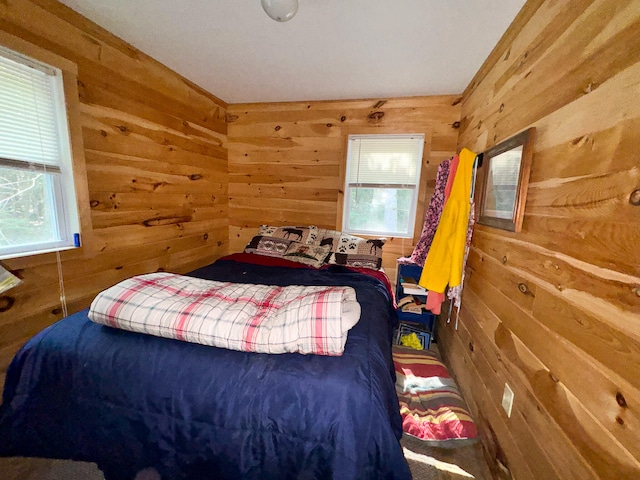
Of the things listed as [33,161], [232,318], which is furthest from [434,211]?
[33,161]

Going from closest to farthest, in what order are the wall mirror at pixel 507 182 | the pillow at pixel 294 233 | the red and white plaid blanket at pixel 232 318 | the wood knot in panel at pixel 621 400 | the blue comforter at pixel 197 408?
the wood knot in panel at pixel 621 400 < the blue comforter at pixel 197 408 < the red and white plaid blanket at pixel 232 318 < the wall mirror at pixel 507 182 < the pillow at pixel 294 233

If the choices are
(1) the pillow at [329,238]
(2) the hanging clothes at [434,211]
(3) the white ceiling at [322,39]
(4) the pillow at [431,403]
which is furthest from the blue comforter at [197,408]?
(3) the white ceiling at [322,39]

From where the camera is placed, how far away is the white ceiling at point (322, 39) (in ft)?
4.88

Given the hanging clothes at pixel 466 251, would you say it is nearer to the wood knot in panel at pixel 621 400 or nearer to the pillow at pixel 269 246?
the wood knot in panel at pixel 621 400

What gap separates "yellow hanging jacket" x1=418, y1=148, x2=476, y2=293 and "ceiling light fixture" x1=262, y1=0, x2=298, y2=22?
53.7 inches

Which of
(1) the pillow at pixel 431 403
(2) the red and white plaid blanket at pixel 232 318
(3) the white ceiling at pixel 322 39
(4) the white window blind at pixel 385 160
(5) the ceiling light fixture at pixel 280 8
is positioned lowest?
(1) the pillow at pixel 431 403

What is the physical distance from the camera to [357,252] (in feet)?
8.31

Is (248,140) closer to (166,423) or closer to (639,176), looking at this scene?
(166,423)

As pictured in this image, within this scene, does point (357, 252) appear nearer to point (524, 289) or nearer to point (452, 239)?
→ point (452, 239)

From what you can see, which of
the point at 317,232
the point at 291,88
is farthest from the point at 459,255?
the point at 291,88

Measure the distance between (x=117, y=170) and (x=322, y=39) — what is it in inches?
69.3

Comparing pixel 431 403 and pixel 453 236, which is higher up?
pixel 453 236

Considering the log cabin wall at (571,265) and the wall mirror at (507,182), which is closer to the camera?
the log cabin wall at (571,265)

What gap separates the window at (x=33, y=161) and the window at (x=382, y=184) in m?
2.32
